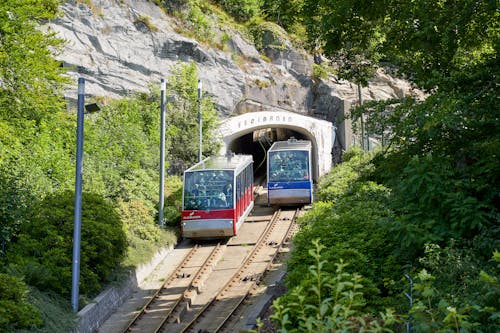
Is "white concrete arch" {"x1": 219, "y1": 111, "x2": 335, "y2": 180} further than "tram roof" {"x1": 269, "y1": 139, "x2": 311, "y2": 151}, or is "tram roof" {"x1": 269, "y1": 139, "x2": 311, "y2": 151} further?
"white concrete arch" {"x1": 219, "y1": 111, "x2": 335, "y2": 180}

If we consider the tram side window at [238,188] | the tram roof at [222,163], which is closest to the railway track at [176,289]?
the tram side window at [238,188]

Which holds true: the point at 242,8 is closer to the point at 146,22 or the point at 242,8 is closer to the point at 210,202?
the point at 146,22

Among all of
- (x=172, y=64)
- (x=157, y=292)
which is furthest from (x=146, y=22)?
(x=157, y=292)

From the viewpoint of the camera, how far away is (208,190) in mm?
24406

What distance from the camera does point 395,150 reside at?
48.4 ft

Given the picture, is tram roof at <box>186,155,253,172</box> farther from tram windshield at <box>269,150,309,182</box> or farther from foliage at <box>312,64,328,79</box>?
foliage at <box>312,64,328,79</box>

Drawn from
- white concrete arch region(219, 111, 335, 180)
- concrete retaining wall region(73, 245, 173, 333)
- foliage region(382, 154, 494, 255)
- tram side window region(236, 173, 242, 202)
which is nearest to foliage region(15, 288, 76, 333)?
concrete retaining wall region(73, 245, 173, 333)

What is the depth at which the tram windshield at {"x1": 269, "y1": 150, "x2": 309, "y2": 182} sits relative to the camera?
30.8 m

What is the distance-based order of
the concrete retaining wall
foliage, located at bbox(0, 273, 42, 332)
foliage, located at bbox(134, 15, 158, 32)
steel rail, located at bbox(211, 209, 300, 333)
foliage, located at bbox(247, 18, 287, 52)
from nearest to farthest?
foliage, located at bbox(0, 273, 42, 332)
the concrete retaining wall
steel rail, located at bbox(211, 209, 300, 333)
foliage, located at bbox(134, 15, 158, 32)
foliage, located at bbox(247, 18, 287, 52)

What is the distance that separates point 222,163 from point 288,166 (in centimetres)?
568

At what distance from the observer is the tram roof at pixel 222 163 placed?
24969 millimetres

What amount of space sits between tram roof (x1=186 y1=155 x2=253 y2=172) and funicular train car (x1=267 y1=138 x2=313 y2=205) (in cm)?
245

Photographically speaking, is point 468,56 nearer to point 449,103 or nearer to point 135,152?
point 449,103

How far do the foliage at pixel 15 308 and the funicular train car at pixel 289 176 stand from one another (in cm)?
1800
